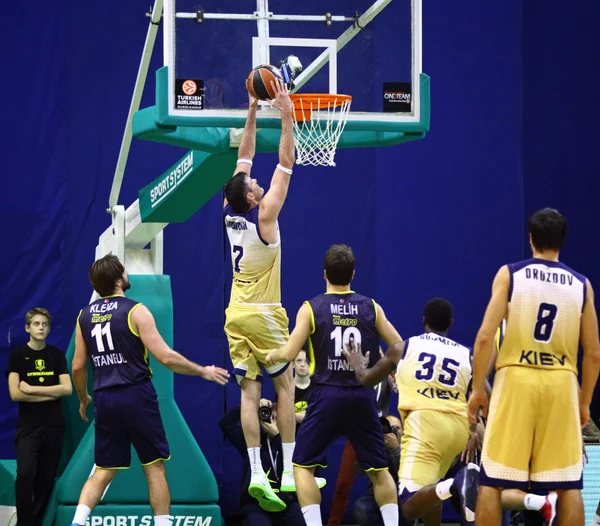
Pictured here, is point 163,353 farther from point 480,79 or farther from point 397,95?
point 480,79

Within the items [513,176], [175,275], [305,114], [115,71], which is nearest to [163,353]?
[305,114]

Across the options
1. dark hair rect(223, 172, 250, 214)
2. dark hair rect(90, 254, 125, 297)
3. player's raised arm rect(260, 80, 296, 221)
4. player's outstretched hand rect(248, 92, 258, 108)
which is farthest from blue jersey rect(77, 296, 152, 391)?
player's outstretched hand rect(248, 92, 258, 108)

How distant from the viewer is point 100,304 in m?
9.18

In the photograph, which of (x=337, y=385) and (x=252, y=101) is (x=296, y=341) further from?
(x=252, y=101)

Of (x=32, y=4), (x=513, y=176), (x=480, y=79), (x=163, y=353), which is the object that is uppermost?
(x=32, y=4)

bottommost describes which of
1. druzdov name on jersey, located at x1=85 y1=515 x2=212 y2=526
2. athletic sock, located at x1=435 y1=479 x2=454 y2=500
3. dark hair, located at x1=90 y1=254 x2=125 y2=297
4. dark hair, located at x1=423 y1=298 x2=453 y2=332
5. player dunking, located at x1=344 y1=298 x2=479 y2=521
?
druzdov name on jersey, located at x1=85 y1=515 x2=212 y2=526

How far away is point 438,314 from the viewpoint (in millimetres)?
8617

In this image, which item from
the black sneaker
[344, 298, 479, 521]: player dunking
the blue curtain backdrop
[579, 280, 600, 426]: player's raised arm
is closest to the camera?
[579, 280, 600, 426]: player's raised arm

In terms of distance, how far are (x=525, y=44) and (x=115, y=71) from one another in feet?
15.8

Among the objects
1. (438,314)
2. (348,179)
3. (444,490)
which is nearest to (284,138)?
(438,314)

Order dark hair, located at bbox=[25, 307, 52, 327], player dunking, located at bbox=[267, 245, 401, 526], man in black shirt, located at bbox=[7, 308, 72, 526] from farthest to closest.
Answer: dark hair, located at bbox=[25, 307, 52, 327] < man in black shirt, located at bbox=[7, 308, 72, 526] < player dunking, located at bbox=[267, 245, 401, 526]

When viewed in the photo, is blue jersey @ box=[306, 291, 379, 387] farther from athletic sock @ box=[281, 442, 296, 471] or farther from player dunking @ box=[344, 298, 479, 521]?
athletic sock @ box=[281, 442, 296, 471]

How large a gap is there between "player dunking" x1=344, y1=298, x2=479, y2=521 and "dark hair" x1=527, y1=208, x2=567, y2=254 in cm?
133

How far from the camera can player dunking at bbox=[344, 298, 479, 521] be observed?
8477 mm
